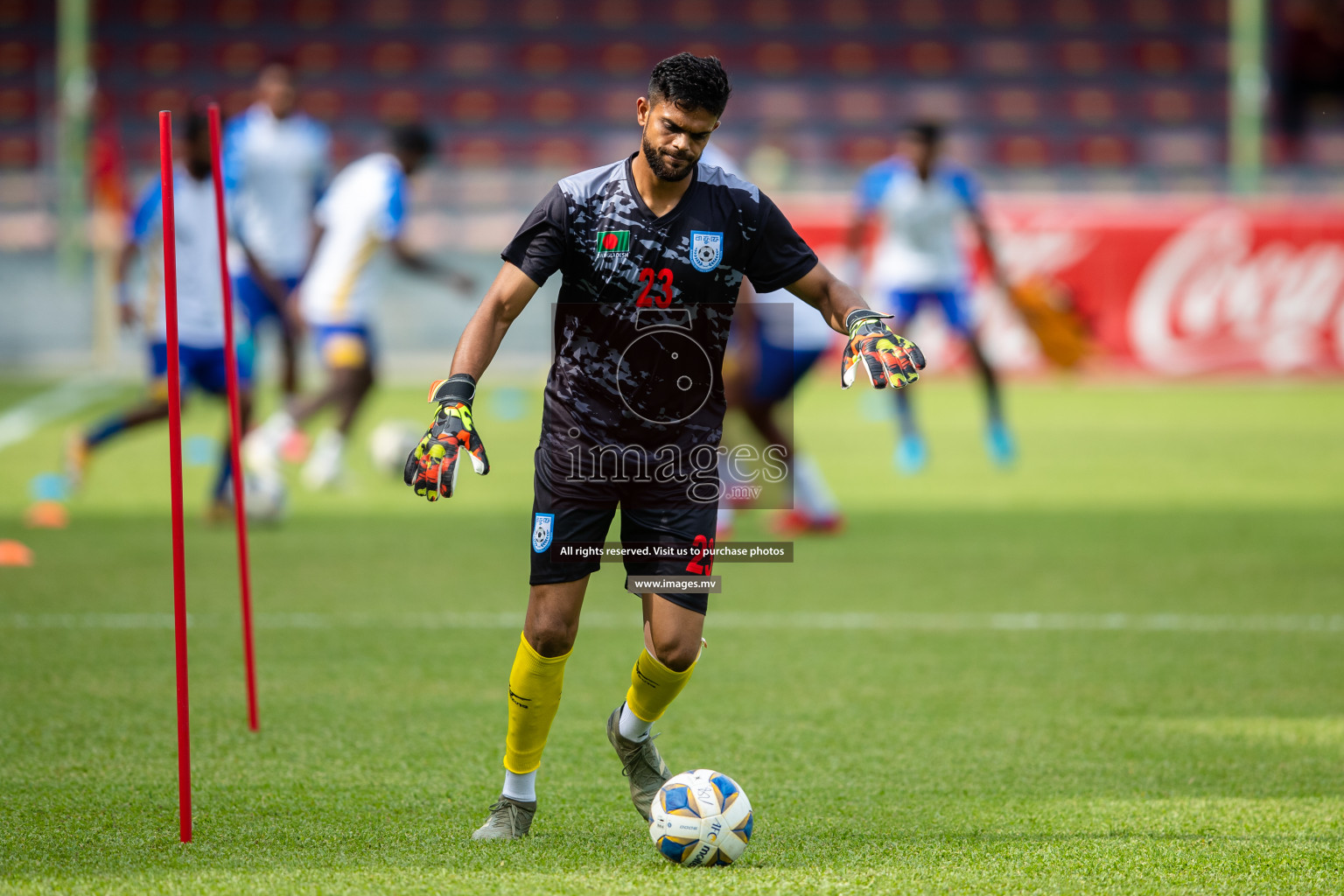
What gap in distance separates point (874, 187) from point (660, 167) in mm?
8517

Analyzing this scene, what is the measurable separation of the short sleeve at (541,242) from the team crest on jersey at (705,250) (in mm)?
339

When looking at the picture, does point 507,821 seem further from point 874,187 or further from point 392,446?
point 874,187

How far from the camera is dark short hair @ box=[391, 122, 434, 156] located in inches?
386

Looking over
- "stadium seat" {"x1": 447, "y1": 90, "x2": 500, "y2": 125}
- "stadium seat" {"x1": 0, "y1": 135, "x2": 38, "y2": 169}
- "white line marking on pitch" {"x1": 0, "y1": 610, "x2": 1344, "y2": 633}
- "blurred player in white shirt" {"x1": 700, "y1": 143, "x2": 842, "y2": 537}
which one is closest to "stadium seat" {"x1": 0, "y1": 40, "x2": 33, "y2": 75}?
"stadium seat" {"x1": 0, "y1": 135, "x2": 38, "y2": 169}

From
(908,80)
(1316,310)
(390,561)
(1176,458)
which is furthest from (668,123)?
(908,80)

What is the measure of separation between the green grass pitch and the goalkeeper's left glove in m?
1.22

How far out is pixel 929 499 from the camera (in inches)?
411

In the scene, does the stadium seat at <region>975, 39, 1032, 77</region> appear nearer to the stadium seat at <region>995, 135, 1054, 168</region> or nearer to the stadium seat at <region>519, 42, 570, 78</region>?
the stadium seat at <region>995, 135, 1054, 168</region>

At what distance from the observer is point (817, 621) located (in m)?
6.88

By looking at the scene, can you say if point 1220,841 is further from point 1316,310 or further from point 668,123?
point 1316,310

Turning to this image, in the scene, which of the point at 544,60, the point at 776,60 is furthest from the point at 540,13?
the point at 776,60

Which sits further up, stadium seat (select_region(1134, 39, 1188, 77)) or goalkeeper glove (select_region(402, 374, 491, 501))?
stadium seat (select_region(1134, 39, 1188, 77))

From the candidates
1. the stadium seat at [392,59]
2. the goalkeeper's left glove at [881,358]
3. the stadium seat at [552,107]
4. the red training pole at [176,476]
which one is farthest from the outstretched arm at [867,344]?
the stadium seat at [392,59]

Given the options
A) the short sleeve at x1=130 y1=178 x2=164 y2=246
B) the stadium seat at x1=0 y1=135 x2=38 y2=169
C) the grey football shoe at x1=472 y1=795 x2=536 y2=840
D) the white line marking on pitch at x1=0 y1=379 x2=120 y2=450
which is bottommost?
the white line marking on pitch at x1=0 y1=379 x2=120 y2=450
